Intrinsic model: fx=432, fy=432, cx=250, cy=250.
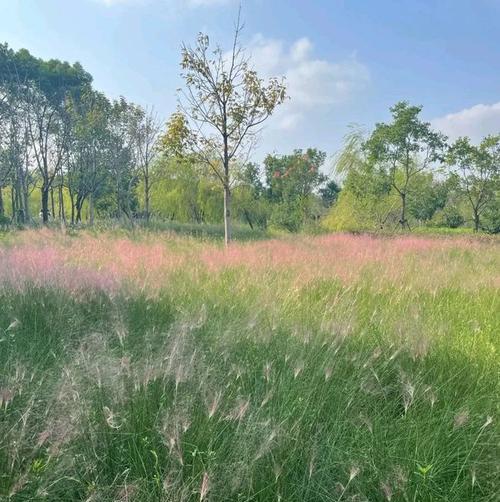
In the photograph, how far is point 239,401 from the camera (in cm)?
206

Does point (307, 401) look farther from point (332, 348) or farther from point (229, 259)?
point (229, 259)

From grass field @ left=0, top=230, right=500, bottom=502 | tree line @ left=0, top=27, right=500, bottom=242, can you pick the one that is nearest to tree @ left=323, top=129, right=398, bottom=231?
tree line @ left=0, top=27, right=500, bottom=242

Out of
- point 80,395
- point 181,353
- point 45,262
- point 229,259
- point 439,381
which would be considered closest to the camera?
point 80,395

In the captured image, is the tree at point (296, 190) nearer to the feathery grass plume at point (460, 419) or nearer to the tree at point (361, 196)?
the tree at point (361, 196)

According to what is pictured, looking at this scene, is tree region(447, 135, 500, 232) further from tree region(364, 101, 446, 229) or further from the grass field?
the grass field

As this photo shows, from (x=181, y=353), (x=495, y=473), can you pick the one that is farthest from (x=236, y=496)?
(x=495, y=473)

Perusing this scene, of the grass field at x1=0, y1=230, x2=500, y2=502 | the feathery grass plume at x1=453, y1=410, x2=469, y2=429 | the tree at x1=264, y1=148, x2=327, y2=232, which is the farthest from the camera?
the tree at x1=264, y1=148, x2=327, y2=232

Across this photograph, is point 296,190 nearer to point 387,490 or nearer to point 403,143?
point 403,143

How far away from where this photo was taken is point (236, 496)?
1.73m

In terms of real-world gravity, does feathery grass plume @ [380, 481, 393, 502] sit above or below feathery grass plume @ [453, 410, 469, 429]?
below

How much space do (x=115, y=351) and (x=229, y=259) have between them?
14.9 ft

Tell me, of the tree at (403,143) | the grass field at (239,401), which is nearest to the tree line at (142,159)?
the tree at (403,143)

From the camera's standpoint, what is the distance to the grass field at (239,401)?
177 centimetres

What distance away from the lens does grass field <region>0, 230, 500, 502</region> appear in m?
1.77
